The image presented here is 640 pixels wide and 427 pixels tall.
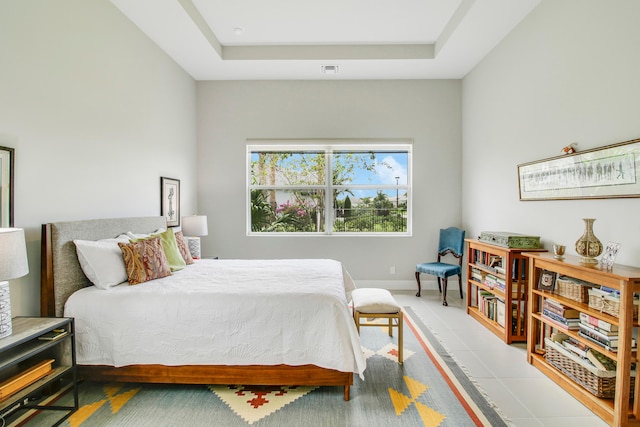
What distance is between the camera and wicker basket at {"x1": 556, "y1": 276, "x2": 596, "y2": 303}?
2105 mm

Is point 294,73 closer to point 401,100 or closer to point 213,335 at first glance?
point 401,100

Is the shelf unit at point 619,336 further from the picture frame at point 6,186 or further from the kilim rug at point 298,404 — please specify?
the picture frame at point 6,186

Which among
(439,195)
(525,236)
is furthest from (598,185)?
(439,195)

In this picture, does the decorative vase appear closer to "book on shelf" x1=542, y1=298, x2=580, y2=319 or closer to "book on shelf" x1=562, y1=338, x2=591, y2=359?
"book on shelf" x1=542, y1=298, x2=580, y2=319

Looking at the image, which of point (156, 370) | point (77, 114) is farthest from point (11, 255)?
point (77, 114)

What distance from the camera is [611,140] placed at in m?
2.13

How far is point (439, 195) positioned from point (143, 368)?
409 cm

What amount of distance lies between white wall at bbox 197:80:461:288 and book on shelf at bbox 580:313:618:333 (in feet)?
8.30

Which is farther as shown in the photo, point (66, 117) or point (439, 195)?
point (439, 195)

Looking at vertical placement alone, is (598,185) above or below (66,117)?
below

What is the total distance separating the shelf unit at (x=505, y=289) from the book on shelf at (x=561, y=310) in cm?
53

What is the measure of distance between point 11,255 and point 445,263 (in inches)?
174

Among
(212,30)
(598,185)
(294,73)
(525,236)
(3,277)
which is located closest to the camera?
(3,277)

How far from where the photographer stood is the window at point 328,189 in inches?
182
